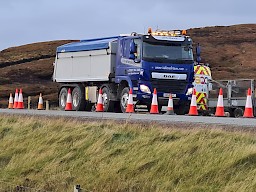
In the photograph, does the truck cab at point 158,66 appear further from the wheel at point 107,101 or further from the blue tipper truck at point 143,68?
the wheel at point 107,101

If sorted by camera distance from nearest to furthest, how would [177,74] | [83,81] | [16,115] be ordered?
1. [16,115]
2. [177,74]
3. [83,81]

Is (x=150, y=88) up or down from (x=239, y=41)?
down

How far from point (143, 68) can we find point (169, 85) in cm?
118

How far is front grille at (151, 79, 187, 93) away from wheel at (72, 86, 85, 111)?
448 cm

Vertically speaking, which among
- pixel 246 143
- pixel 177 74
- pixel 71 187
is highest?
pixel 177 74

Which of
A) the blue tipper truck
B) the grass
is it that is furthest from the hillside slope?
the grass

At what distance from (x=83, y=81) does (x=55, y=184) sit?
12493mm

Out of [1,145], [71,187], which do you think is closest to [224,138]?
[71,187]

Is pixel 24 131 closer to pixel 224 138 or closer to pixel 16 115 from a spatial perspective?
pixel 16 115

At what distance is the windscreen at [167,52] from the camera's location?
19222 millimetres

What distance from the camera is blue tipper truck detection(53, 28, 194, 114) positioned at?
19.3 metres

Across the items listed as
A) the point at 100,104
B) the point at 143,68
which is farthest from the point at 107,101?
the point at 143,68

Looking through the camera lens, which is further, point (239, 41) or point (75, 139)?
point (239, 41)

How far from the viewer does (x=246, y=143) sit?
10.3m
